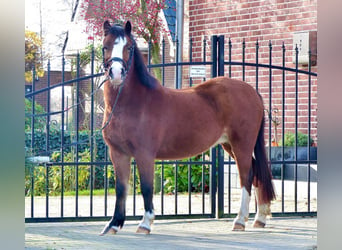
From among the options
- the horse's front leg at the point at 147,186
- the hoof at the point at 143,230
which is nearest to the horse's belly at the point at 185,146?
the horse's front leg at the point at 147,186

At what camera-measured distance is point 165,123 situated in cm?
599

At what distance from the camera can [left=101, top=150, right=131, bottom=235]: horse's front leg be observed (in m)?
5.86

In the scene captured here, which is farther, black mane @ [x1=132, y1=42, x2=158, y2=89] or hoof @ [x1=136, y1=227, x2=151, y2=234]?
hoof @ [x1=136, y1=227, x2=151, y2=234]

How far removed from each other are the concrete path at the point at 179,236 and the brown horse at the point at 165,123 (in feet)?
0.72

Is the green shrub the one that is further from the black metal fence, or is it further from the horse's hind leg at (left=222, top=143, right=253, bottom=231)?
the horse's hind leg at (left=222, top=143, right=253, bottom=231)

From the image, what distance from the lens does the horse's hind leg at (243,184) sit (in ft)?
20.6

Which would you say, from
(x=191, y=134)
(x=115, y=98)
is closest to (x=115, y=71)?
(x=115, y=98)

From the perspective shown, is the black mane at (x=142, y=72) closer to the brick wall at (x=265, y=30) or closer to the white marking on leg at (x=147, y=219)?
the white marking on leg at (x=147, y=219)

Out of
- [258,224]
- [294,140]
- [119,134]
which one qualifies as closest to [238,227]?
[258,224]

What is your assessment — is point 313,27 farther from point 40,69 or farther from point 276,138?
point 40,69

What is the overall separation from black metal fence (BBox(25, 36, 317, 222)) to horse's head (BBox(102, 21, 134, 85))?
1.50ft

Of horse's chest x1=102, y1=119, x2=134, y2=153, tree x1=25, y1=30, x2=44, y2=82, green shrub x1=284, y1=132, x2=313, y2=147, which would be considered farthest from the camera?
tree x1=25, y1=30, x2=44, y2=82

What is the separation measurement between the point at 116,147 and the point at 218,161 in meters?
1.80

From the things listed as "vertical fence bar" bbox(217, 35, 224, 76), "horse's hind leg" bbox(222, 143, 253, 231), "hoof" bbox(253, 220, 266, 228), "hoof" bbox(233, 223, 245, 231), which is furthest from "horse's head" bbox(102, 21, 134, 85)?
"hoof" bbox(253, 220, 266, 228)
